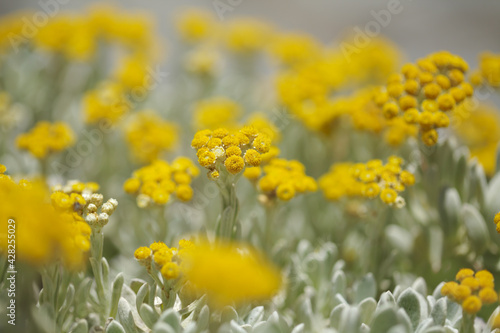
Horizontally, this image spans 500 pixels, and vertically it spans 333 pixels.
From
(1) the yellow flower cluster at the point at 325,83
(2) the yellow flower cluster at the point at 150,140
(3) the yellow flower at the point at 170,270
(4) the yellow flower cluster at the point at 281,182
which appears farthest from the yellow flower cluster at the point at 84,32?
(3) the yellow flower at the point at 170,270

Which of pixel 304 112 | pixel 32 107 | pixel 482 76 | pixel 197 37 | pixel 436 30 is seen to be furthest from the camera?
pixel 436 30

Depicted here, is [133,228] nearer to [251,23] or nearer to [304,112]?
[304,112]

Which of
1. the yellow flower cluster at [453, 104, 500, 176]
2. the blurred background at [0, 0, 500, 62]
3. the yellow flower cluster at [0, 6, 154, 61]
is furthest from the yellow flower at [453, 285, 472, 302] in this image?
the blurred background at [0, 0, 500, 62]

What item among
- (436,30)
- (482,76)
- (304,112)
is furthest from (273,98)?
(436,30)

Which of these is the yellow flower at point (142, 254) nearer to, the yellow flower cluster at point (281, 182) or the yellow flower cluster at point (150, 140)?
the yellow flower cluster at point (281, 182)

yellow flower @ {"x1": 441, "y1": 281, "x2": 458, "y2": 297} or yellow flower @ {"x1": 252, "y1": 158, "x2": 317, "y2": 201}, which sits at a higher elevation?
yellow flower @ {"x1": 252, "y1": 158, "x2": 317, "y2": 201}

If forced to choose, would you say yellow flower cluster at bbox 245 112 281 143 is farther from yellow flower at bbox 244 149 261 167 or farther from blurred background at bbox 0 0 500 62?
blurred background at bbox 0 0 500 62
